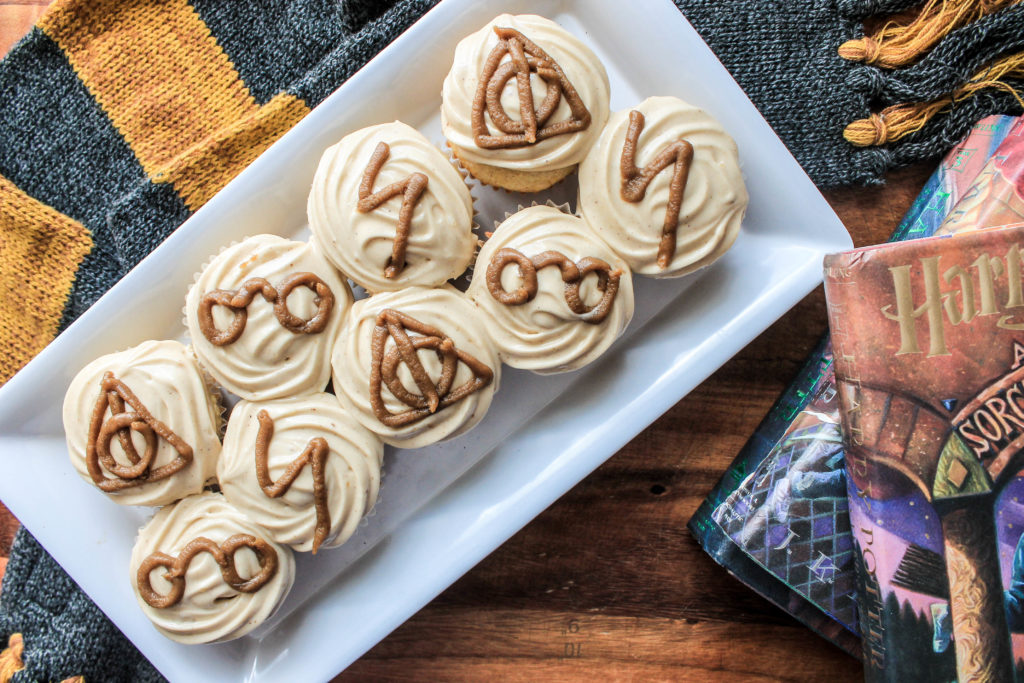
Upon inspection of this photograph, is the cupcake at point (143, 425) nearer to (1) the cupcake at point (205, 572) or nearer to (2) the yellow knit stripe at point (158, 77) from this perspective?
(1) the cupcake at point (205, 572)

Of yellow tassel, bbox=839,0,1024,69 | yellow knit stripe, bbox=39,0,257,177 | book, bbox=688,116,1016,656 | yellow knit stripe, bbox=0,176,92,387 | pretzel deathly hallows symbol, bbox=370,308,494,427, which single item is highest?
yellow knit stripe, bbox=39,0,257,177

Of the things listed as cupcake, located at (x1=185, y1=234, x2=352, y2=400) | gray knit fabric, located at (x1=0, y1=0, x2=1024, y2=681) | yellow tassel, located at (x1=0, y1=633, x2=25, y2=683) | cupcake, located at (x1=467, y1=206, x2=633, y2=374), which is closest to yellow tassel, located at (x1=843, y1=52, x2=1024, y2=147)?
gray knit fabric, located at (x1=0, y1=0, x2=1024, y2=681)

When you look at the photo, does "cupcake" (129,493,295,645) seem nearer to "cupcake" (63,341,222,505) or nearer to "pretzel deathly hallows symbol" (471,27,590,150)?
"cupcake" (63,341,222,505)

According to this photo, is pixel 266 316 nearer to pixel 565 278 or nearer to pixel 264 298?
pixel 264 298

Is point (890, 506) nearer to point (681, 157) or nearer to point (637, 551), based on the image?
point (637, 551)

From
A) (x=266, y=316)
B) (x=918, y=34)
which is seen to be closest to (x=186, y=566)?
(x=266, y=316)

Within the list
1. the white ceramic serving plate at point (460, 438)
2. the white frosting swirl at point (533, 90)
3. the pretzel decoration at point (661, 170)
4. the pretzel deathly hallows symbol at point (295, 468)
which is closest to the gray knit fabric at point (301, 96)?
the white ceramic serving plate at point (460, 438)
